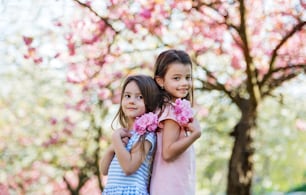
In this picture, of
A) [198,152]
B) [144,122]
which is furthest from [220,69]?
[198,152]

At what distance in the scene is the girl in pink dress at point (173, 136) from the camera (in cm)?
308

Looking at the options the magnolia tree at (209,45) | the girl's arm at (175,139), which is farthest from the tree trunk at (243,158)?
the girl's arm at (175,139)

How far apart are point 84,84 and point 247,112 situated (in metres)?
1.51

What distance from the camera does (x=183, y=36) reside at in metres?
6.62

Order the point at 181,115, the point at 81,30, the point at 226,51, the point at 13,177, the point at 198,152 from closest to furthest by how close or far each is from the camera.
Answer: the point at 181,115, the point at 81,30, the point at 226,51, the point at 13,177, the point at 198,152

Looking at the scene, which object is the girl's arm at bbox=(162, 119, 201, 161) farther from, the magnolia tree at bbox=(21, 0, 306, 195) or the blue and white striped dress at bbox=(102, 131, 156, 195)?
the magnolia tree at bbox=(21, 0, 306, 195)

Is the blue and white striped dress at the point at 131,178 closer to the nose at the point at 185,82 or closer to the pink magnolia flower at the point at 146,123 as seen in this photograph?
the pink magnolia flower at the point at 146,123

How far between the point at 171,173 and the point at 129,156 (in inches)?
7.6

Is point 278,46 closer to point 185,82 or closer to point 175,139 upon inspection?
point 185,82

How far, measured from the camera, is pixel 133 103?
10.4 ft

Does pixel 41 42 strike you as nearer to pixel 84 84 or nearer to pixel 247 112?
pixel 84 84

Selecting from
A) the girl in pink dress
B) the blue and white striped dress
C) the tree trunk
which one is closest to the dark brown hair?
the girl in pink dress

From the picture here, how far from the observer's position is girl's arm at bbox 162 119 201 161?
3033 mm

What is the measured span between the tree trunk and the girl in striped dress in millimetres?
3393
